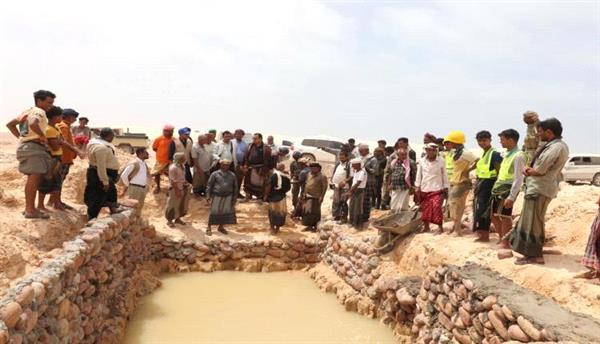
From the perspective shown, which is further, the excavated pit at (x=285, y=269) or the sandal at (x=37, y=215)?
the sandal at (x=37, y=215)

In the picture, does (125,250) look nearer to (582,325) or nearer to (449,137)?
(449,137)

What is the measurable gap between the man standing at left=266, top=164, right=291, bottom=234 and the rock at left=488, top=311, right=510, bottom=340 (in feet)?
19.4

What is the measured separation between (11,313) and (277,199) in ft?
22.2

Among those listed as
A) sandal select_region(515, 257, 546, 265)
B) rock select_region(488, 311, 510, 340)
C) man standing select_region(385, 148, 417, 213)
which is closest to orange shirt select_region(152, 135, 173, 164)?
man standing select_region(385, 148, 417, 213)

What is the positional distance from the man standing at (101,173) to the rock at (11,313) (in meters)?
3.59

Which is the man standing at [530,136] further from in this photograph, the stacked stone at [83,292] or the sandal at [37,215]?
the sandal at [37,215]

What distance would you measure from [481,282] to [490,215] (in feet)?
6.06

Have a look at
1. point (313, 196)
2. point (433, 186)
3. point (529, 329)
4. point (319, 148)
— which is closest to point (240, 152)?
point (313, 196)

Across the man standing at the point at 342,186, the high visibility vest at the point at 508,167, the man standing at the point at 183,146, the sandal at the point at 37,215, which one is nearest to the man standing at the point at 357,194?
the man standing at the point at 342,186

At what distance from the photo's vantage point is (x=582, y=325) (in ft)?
12.0

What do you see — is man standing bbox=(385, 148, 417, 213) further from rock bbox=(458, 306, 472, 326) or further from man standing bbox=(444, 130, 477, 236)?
rock bbox=(458, 306, 472, 326)

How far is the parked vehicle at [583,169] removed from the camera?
17000 millimetres

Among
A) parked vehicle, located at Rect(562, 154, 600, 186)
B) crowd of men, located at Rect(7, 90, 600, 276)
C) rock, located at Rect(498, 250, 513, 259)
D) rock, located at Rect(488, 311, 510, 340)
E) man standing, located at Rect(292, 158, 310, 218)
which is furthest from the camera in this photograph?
parked vehicle, located at Rect(562, 154, 600, 186)

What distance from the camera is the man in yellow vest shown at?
21.1ft
